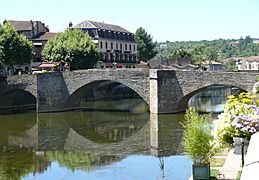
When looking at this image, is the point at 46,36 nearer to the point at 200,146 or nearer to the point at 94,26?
the point at 94,26

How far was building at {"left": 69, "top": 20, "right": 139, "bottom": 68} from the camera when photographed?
2886 inches

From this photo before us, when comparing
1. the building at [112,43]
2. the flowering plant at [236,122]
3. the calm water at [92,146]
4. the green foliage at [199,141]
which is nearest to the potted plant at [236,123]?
the flowering plant at [236,122]

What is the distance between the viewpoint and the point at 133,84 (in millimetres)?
39219

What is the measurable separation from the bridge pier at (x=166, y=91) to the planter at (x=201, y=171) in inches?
966

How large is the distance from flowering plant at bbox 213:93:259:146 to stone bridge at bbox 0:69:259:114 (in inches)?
891

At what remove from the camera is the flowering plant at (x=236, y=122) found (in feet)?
35.6

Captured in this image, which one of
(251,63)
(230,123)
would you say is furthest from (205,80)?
(251,63)

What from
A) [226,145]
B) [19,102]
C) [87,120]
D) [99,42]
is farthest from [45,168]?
[99,42]

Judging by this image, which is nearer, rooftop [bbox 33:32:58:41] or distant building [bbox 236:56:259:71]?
rooftop [bbox 33:32:58:41]

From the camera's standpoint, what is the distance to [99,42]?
7325 cm

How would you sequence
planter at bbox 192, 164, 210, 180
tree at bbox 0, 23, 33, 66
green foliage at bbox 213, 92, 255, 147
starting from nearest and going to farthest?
green foliage at bbox 213, 92, 255, 147, planter at bbox 192, 164, 210, 180, tree at bbox 0, 23, 33, 66

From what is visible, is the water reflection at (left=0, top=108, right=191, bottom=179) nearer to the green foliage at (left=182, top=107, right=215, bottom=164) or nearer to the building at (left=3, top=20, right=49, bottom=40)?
the green foliage at (left=182, top=107, right=215, bottom=164)

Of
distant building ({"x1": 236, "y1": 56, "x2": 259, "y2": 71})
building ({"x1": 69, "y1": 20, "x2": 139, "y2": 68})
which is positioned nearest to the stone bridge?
building ({"x1": 69, "y1": 20, "x2": 139, "y2": 68})

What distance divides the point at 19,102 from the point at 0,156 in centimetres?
2650
